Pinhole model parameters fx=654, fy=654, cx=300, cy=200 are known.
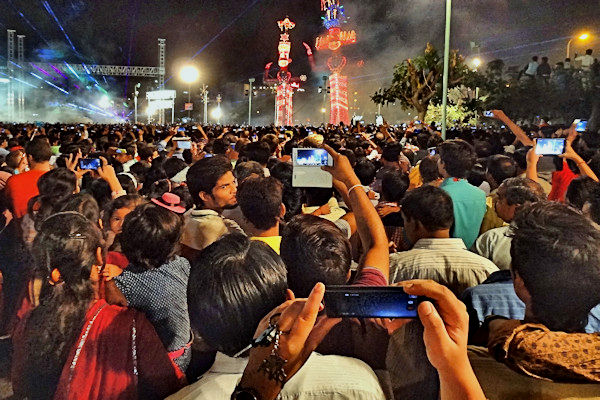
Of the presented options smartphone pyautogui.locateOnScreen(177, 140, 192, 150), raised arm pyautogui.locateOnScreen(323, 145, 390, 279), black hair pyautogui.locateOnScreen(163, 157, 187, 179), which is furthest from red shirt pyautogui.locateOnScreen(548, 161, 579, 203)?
smartphone pyautogui.locateOnScreen(177, 140, 192, 150)

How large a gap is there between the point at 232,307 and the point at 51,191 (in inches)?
165

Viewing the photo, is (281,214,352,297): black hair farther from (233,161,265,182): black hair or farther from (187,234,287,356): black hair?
(233,161,265,182): black hair

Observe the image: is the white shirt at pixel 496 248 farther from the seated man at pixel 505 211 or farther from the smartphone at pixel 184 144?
the smartphone at pixel 184 144

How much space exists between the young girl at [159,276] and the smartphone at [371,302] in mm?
1543

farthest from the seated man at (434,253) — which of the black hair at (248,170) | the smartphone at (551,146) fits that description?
the smartphone at (551,146)

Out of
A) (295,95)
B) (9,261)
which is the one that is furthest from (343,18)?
(9,261)

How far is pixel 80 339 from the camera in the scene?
105 inches

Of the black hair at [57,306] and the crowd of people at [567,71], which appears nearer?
the black hair at [57,306]

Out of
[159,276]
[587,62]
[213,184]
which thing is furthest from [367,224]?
[587,62]

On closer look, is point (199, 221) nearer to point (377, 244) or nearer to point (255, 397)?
point (377, 244)

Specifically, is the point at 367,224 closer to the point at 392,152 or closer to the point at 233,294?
the point at 233,294

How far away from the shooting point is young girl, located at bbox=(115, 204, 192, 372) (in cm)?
319

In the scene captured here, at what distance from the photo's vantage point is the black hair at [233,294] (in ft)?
7.08

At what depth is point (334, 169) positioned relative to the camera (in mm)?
3861
